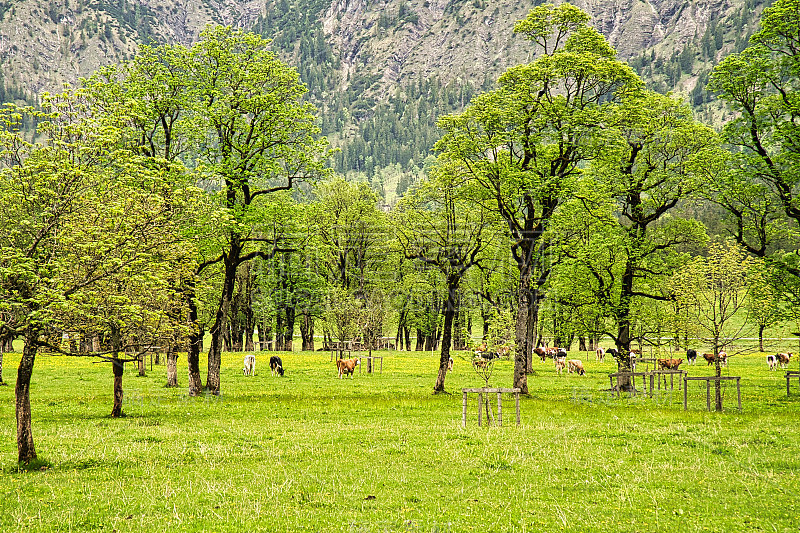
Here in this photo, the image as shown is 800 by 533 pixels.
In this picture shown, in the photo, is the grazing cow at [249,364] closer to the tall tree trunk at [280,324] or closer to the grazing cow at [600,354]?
the tall tree trunk at [280,324]

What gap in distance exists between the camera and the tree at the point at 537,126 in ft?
113

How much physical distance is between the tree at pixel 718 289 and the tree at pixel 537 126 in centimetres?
860

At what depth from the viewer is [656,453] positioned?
18188mm

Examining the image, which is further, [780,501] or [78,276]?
[78,276]

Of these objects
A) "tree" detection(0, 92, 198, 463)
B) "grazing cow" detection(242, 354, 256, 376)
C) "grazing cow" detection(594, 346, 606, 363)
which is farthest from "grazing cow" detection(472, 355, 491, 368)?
"grazing cow" detection(594, 346, 606, 363)

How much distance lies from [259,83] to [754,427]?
2976 cm

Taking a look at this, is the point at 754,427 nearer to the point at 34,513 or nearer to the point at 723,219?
the point at 723,219

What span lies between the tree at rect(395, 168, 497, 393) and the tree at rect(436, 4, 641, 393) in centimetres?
147

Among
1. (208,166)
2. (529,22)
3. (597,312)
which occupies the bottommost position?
(597,312)

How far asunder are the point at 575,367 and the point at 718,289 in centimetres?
2954

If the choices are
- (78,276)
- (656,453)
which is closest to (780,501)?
(656,453)

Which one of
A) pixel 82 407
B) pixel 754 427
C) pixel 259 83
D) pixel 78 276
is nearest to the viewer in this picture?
pixel 78 276

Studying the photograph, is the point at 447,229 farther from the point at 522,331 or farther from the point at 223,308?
the point at 223,308

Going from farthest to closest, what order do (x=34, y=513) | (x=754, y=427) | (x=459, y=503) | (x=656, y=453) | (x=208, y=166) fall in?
(x=208, y=166)
(x=754, y=427)
(x=656, y=453)
(x=459, y=503)
(x=34, y=513)
